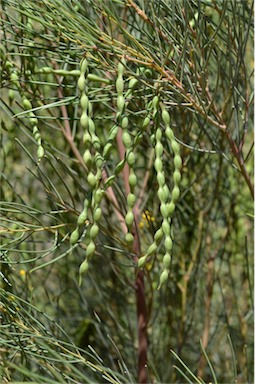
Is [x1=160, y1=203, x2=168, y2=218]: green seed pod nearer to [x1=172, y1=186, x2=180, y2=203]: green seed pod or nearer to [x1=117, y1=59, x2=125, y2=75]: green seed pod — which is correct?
[x1=172, y1=186, x2=180, y2=203]: green seed pod

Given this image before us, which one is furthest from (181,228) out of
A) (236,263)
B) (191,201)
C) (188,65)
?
(188,65)

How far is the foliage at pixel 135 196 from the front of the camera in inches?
33.9

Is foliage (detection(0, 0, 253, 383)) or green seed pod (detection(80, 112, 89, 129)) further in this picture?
foliage (detection(0, 0, 253, 383))

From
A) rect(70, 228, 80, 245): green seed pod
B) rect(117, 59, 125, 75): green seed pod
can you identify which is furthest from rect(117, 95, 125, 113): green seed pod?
rect(70, 228, 80, 245): green seed pod

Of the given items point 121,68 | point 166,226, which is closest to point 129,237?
point 166,226

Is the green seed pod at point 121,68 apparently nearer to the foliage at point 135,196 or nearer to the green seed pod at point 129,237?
the foliage at point 135,196

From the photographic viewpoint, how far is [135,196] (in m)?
0.90

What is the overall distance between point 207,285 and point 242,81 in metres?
0.47

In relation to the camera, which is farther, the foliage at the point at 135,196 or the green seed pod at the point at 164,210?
the foliage at the point at 135,196

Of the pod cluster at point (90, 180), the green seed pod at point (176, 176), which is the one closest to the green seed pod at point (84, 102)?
the pod cluster at point (90, 180)

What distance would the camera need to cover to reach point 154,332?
4.61 feet

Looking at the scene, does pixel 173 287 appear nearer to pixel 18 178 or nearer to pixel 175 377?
pixel 175 377

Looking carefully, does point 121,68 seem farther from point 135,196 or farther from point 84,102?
point 135,196

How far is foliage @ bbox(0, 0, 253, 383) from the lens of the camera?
86 centimetres
